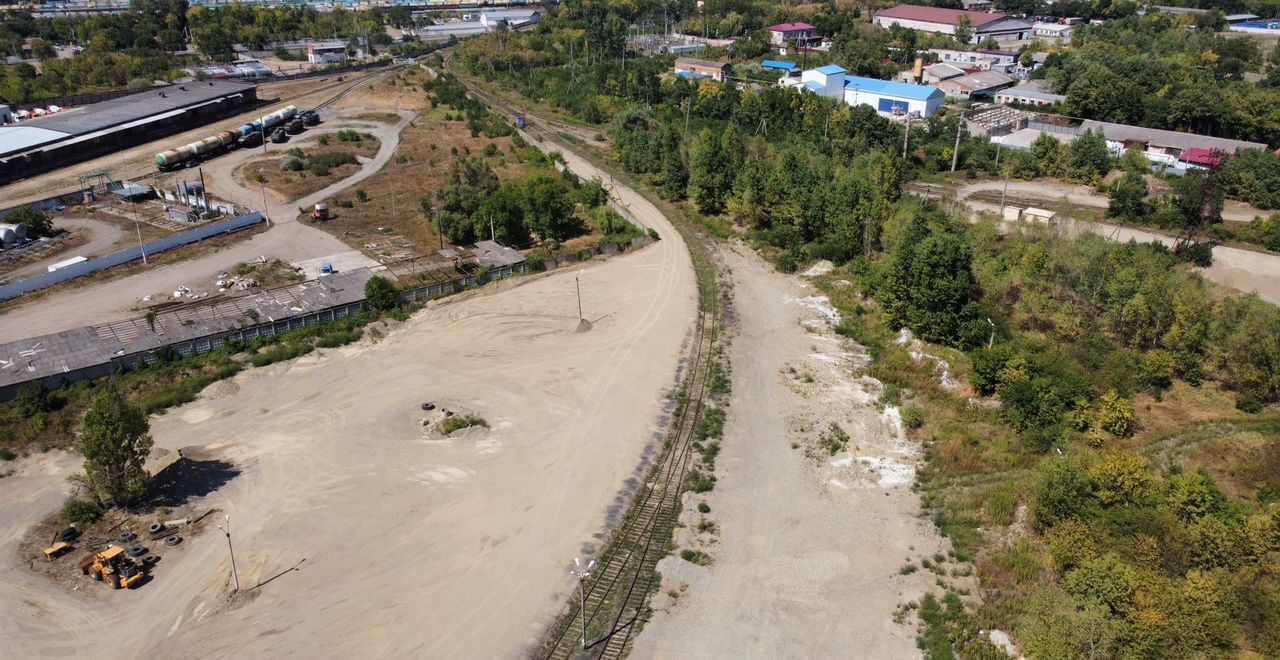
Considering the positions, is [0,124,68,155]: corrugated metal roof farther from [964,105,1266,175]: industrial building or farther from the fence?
[964,105,1266,175]: industrial building

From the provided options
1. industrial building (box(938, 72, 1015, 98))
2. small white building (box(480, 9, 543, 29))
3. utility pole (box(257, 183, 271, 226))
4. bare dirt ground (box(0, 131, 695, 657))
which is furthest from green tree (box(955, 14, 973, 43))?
utility pole (box(257, 183, 271, 226))

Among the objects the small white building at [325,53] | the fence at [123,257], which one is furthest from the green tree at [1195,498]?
the small white building at [325,53]

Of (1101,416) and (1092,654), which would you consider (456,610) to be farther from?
(1101,416)

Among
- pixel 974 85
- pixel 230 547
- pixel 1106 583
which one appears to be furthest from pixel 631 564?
pixel 974 85

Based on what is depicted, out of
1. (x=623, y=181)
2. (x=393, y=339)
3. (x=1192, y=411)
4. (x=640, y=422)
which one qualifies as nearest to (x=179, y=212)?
(x=393, y=339)

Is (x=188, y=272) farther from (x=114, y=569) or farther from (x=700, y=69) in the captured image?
(x=700, y=69)

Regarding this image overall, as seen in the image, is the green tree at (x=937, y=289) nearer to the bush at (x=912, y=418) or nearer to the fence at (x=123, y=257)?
the bush at (x=912, y=418)
